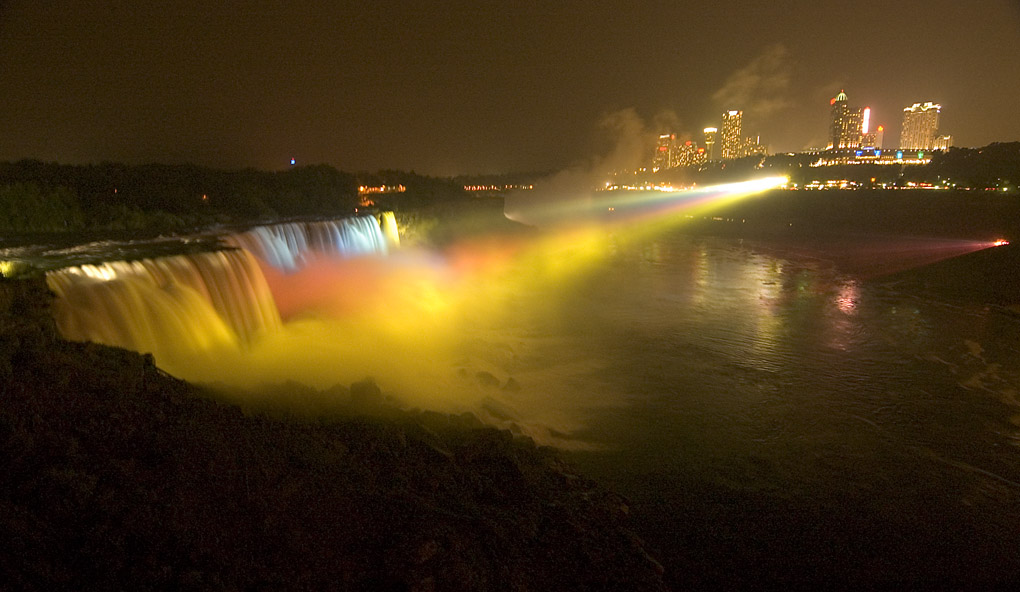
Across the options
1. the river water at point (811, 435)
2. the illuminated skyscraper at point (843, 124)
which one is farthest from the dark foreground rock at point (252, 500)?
the illuminated skyscraper at point (843, 124)

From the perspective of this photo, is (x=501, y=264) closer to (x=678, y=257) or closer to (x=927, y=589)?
(x=678, y=257)

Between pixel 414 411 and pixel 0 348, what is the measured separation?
14.9 ft

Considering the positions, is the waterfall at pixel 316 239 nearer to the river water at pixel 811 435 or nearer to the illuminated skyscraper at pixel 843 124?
the river water at pixel 811 435

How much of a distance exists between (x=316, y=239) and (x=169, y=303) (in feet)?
35.9

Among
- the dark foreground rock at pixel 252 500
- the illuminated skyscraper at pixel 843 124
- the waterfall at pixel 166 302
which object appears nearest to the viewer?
the dark foreground rock at pixel 252 500

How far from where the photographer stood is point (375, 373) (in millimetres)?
10875

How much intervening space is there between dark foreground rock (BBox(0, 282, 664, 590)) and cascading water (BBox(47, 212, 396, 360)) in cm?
161

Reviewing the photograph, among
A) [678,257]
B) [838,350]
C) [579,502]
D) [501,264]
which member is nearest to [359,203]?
[501,264]

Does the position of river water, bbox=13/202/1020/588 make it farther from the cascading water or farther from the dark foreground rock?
the dark foreground rock

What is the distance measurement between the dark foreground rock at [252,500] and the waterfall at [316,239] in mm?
9963

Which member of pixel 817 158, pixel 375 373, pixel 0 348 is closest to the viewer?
pixel 0 348

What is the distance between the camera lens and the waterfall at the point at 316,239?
16.7 m

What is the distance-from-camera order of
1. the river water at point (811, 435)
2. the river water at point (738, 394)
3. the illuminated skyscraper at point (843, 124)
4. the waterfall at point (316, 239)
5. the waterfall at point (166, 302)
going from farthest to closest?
the illuminated skyscraper at point (843, 124)
the waterfall at point (316, 239)
the waterfall at point (166, 302)
the river water at point (738, 394)
the river water at point (811, 435)

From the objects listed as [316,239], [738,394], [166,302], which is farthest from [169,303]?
[316,239]
